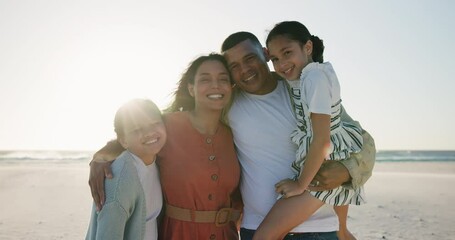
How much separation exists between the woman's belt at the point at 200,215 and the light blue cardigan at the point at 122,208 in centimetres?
35

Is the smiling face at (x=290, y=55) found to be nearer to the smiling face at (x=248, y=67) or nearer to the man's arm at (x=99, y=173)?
the smiling face at (x=248, y=67)

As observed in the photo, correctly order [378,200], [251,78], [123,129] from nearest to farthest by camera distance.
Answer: [123,129]
[251,78]
[378,200]

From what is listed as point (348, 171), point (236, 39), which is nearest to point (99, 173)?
point (236, 39)

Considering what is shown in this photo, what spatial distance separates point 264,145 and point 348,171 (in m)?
0.67

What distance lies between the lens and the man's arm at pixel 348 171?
3086mm

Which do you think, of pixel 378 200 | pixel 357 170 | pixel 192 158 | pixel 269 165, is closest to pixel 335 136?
pixel 357 170

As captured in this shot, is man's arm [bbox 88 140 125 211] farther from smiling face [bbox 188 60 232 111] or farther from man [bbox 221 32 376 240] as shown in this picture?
man [bbox 221 32 376 240]

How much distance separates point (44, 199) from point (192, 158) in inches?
389

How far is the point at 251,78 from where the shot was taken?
3529 mm

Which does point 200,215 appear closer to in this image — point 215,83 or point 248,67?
point 215,83

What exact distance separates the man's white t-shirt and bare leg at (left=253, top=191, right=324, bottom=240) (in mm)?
127

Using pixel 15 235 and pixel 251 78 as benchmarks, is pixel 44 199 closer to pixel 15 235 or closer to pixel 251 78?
pixel 15 235

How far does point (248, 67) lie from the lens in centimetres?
354

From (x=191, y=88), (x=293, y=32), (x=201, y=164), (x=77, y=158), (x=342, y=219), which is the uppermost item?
(x=293, y=32)
